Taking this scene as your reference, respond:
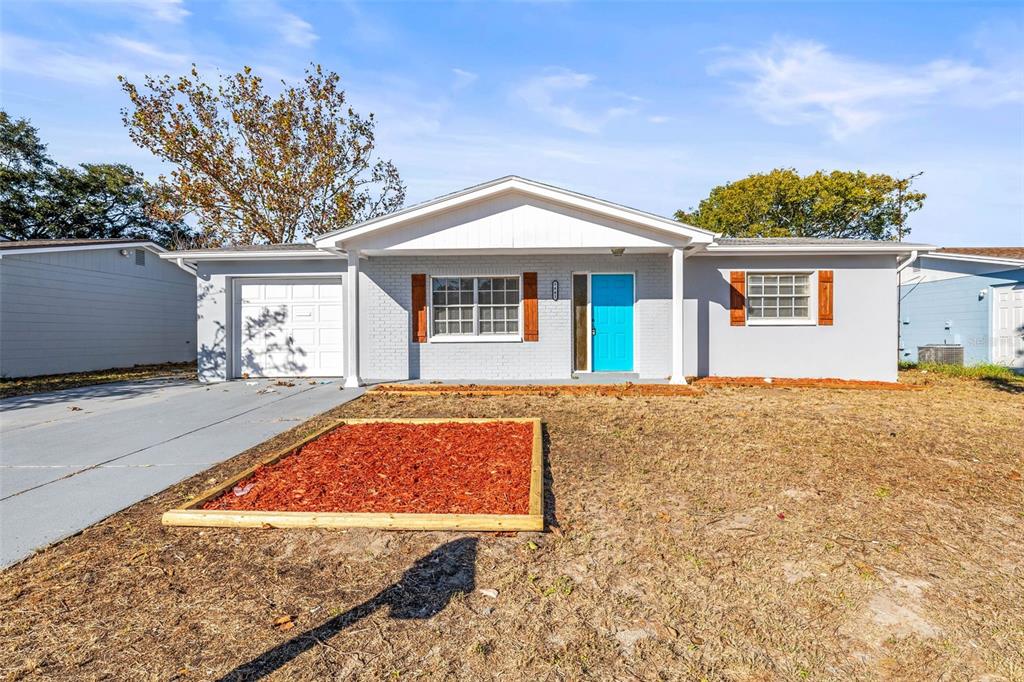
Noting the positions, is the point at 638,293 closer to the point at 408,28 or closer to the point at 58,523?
the point at 408,28

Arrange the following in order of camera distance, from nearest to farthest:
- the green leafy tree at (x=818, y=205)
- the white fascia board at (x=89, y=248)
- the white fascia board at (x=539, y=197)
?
1. the white fascia board at (x=539, y=197)
2. the white fascia board at (x=89, y=248)
3. the green leafy tree at (x=818, y=205)

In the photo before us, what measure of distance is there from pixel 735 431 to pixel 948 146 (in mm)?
13770

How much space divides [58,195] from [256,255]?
74.2 ft

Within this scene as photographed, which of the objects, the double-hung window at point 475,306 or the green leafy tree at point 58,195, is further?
the green leafy tree at point 58,195

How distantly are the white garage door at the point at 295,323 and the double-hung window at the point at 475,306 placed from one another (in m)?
2.30

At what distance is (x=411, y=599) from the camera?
8.96ft

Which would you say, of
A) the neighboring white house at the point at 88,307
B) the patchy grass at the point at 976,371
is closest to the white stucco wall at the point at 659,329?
the patchy grass at the point at 976,371

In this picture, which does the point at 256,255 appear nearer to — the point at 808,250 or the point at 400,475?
the point at 400,475

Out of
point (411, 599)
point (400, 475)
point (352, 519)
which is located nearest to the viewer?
point (411, 599)

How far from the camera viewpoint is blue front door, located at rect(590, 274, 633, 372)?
36.5 ft

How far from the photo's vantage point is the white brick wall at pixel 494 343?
434 inches

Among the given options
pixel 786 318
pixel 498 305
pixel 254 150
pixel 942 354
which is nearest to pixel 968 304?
pixel 942 354

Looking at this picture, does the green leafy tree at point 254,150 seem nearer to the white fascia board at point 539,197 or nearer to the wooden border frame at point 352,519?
the white fascia board at point 539,197

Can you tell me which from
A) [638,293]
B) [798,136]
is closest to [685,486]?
[638,293]
